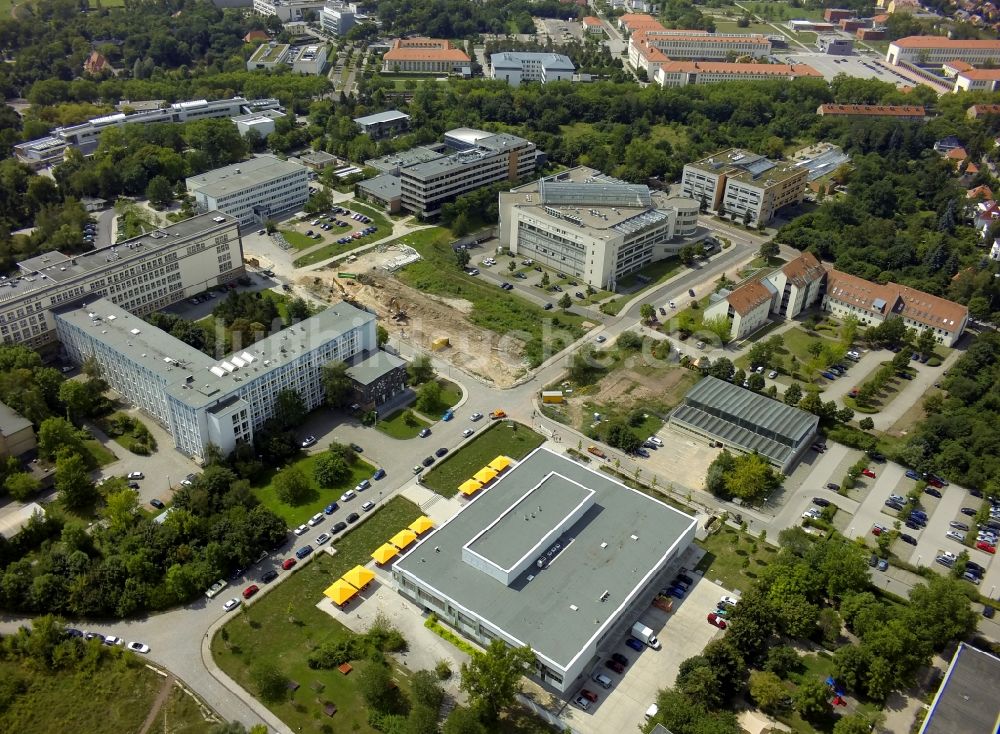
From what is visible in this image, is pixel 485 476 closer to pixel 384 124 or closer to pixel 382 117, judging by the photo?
pixel 384 124

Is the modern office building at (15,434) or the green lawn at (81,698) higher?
the modern office building at (15,434)

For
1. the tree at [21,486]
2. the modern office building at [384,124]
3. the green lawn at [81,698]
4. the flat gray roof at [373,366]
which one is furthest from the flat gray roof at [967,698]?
the modern office building at [384,124]

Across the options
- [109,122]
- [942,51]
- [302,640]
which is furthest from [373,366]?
[942,51]

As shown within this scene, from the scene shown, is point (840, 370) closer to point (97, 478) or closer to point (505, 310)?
point (505, 310)

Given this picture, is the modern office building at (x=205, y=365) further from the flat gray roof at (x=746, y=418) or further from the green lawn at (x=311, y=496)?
the flat gray roof at (x=746, y=418)

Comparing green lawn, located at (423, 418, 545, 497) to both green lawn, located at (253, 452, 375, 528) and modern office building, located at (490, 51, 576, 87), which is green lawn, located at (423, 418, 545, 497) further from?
modern office building, located at (490, 51, 576, 87)
